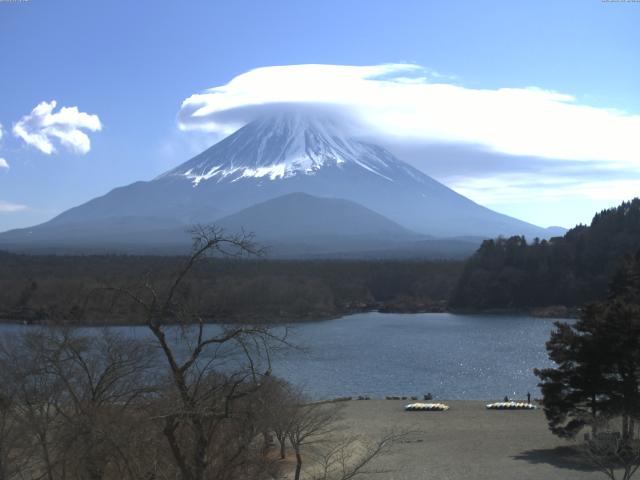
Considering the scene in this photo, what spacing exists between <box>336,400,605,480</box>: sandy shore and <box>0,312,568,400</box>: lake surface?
2.55 m

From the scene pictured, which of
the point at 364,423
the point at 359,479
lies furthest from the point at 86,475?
the point at 364,423

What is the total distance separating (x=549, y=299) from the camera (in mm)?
54438

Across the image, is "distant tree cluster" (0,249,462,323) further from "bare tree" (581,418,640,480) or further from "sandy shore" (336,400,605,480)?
"bare tree" (581,418,640,480)

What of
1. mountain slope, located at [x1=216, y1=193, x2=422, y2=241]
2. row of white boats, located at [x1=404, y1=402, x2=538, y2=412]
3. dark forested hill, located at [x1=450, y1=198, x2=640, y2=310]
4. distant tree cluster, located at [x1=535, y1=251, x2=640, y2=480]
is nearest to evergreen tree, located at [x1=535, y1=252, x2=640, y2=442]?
distant tree cluster, located at [x1=535, y1=251, x2=640, y2=480]

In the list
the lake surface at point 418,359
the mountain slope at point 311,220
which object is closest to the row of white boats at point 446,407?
the lake surface at point 418,359

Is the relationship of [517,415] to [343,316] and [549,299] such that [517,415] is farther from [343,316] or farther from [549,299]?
[549,299]

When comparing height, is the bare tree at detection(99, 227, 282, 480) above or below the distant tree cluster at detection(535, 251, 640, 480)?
A: above

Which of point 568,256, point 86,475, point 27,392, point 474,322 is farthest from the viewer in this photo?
point 568,256

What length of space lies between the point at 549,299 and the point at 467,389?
3261 centimetres

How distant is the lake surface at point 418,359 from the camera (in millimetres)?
23797

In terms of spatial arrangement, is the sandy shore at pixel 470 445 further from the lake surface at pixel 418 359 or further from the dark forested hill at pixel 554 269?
the dark forested hill at pixel 554 269

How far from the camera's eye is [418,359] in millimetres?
30594

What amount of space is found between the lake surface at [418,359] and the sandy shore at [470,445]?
2.55m

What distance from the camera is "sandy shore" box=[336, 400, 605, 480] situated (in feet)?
41.0
